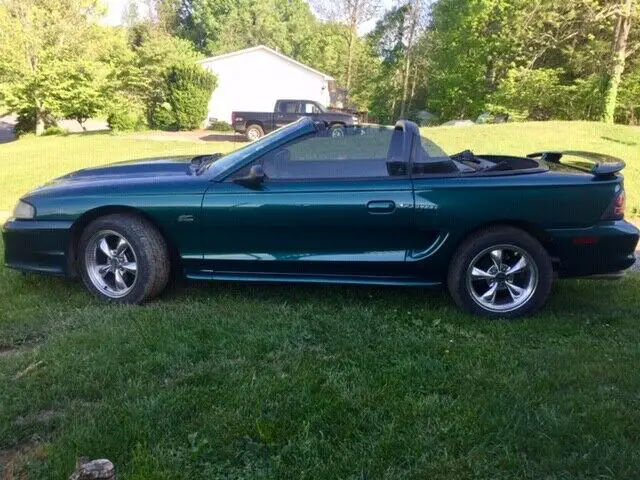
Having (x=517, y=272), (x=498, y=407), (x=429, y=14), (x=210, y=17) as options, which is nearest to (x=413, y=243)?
(x=517, y=272)

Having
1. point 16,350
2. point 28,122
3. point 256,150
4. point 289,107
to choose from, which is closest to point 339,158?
point 256,150

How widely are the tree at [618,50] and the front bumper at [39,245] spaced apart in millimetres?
22189

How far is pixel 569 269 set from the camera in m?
3.95

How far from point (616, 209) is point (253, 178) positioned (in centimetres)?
246

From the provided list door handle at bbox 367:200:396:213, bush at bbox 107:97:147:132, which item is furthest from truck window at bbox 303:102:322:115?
door handle at bbox 367:200:396:213

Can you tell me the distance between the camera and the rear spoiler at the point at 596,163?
385cm

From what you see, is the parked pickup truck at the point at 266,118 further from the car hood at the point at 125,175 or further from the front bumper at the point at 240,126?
the car hood at the point at 125,175

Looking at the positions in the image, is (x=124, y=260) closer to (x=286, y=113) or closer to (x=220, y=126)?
(x=286, y=113)

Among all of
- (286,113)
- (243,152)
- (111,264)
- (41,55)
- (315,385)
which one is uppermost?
(41,55)

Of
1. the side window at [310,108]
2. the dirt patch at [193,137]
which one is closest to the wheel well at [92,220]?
the dirt patch at [193,137]

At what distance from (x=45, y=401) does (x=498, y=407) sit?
218 cm

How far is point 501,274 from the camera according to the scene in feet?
12.9

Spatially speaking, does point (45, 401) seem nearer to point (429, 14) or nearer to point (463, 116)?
point (463, 116)

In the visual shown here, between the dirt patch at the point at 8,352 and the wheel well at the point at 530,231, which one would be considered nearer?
the dirt patch at the point at 8,352
